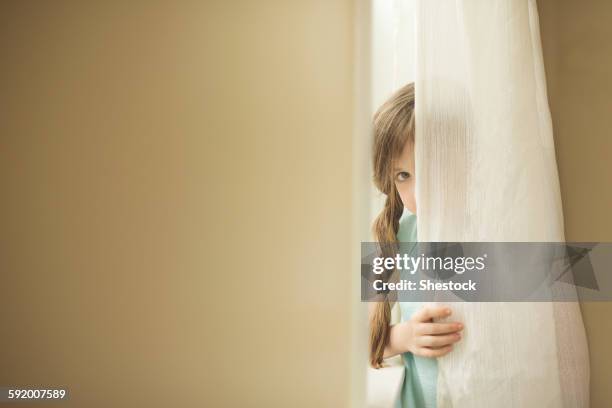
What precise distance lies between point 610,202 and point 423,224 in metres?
0.34

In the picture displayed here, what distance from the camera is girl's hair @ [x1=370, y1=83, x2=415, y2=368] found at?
2.87ft

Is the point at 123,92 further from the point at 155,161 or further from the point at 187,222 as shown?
the point at 187,222

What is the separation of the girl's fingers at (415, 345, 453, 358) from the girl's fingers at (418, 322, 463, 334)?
0.03 m

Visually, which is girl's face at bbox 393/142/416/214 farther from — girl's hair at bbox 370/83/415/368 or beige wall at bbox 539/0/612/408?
beige wall at bbox 539/0/612/408

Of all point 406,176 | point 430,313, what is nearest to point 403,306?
point 430,313

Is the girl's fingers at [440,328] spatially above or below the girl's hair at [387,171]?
below

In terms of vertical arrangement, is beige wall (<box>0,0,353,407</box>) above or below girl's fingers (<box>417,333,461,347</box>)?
above

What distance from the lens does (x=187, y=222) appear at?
993mm

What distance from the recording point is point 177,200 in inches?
39.4

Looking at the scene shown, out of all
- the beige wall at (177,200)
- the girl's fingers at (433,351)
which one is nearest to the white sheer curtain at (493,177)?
the girl's fingers at (433,351)

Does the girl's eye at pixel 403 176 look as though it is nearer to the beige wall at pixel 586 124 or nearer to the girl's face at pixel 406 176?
the girl's face at pixel 406 176

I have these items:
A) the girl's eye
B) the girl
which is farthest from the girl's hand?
the girl's eye

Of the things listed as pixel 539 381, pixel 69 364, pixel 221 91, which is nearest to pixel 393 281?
pixel 539 381

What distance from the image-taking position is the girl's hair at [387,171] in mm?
874
